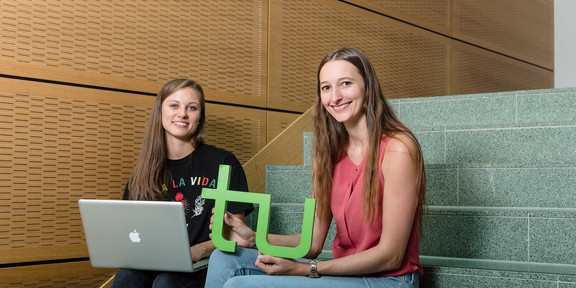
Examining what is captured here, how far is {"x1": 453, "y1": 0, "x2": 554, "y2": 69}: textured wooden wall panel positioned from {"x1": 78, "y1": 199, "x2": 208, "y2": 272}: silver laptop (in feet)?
11.7

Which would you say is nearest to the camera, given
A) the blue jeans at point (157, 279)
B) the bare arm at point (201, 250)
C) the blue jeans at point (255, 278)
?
the blue jeans at point (255, 278)

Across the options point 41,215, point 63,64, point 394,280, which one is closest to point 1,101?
point 63,64

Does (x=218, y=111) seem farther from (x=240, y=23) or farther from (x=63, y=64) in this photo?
(x=63, y=64)

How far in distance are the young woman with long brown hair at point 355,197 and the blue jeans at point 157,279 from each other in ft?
→ 1.02

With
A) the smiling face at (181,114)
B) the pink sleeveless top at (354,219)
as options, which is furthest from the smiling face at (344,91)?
the smiling face at (181,114)

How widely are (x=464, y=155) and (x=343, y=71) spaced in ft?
3.74

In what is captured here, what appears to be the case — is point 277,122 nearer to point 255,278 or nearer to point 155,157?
point 155,157

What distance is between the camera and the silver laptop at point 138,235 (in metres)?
1.73

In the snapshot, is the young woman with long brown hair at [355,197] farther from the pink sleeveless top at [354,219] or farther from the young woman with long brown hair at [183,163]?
the young woman with long brown hair at [183,163]

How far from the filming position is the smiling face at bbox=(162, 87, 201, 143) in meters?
2.34

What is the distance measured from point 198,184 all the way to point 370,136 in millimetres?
863

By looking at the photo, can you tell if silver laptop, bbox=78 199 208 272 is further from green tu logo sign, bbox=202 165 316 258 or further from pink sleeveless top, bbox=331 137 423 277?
pink sleeveless top, bbox=331 137 423 277

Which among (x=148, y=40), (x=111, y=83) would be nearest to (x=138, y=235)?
(x=111, y=83)

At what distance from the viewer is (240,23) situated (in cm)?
315
